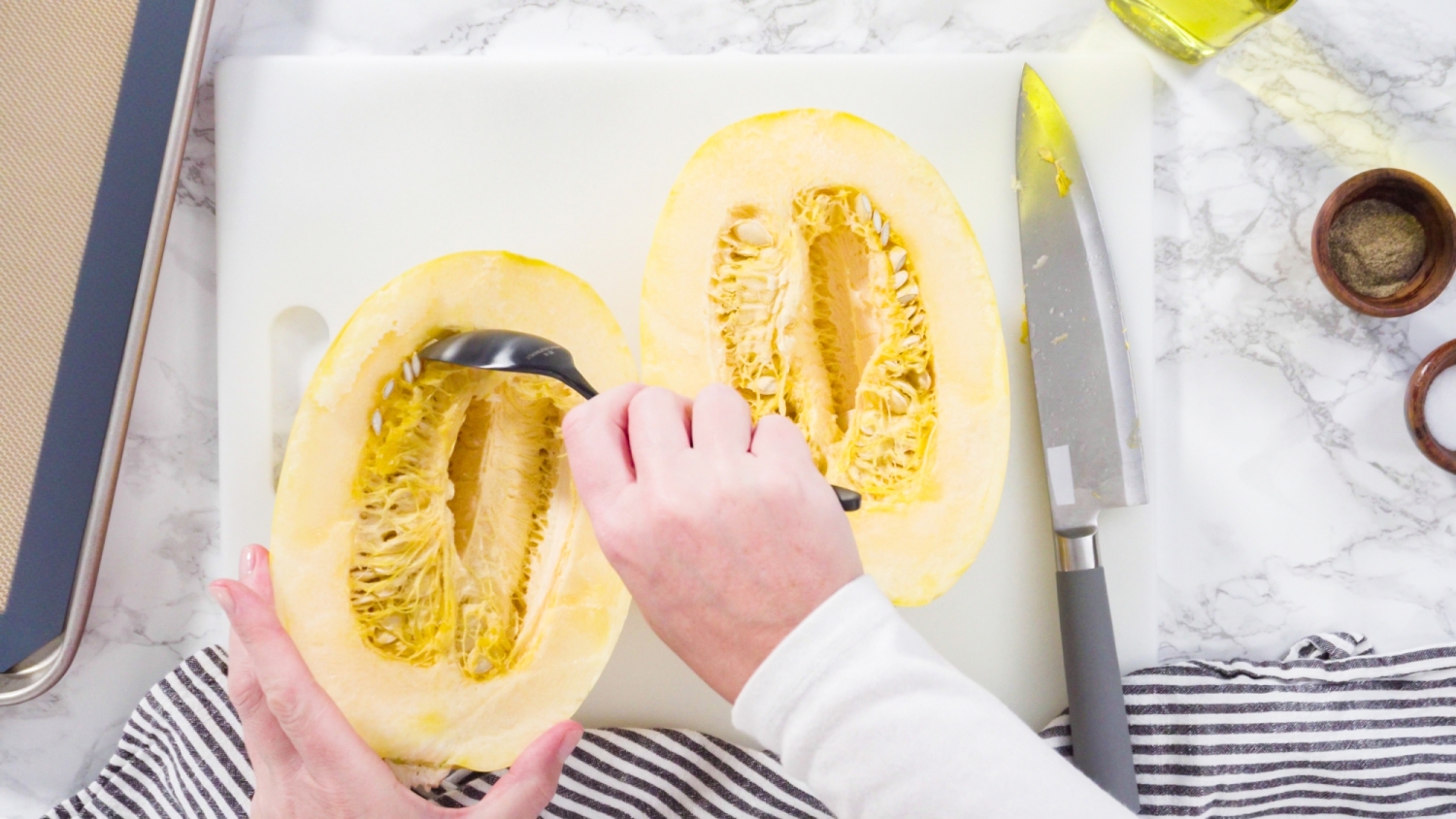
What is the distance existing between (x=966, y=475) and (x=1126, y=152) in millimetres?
509

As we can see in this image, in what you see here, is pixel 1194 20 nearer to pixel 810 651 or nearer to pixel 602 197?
pixel 602 197

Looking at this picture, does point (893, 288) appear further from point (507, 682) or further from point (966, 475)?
point (507, 682)

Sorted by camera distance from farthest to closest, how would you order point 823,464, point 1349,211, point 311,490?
point 1349,211 → point 823,464 → point 311,490

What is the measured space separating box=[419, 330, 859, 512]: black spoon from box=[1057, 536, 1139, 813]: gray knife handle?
61 cm

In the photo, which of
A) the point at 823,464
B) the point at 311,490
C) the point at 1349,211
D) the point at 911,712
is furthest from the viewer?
the point at 1349,211

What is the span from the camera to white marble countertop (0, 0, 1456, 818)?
1.13 meters

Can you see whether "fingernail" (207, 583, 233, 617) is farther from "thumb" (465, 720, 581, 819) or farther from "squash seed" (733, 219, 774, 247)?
→ "squash seed" (733, 219, 774, 247)

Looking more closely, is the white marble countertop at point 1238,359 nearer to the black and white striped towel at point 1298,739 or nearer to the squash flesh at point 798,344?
the black and white striped towel at point 1298,739

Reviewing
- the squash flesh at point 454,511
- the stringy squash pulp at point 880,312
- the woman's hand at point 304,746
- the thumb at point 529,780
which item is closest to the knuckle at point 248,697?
the woman's hand at point 304,746

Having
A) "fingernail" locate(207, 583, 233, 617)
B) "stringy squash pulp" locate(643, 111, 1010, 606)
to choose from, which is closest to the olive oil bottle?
"stringy squash pulp" locate(643, 111, 1010, 606)

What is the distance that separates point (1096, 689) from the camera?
3.31ft

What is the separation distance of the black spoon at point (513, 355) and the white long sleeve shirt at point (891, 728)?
33 centimetres

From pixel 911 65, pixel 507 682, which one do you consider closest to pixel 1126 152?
pixel 911 65

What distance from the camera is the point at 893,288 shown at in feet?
3.12
